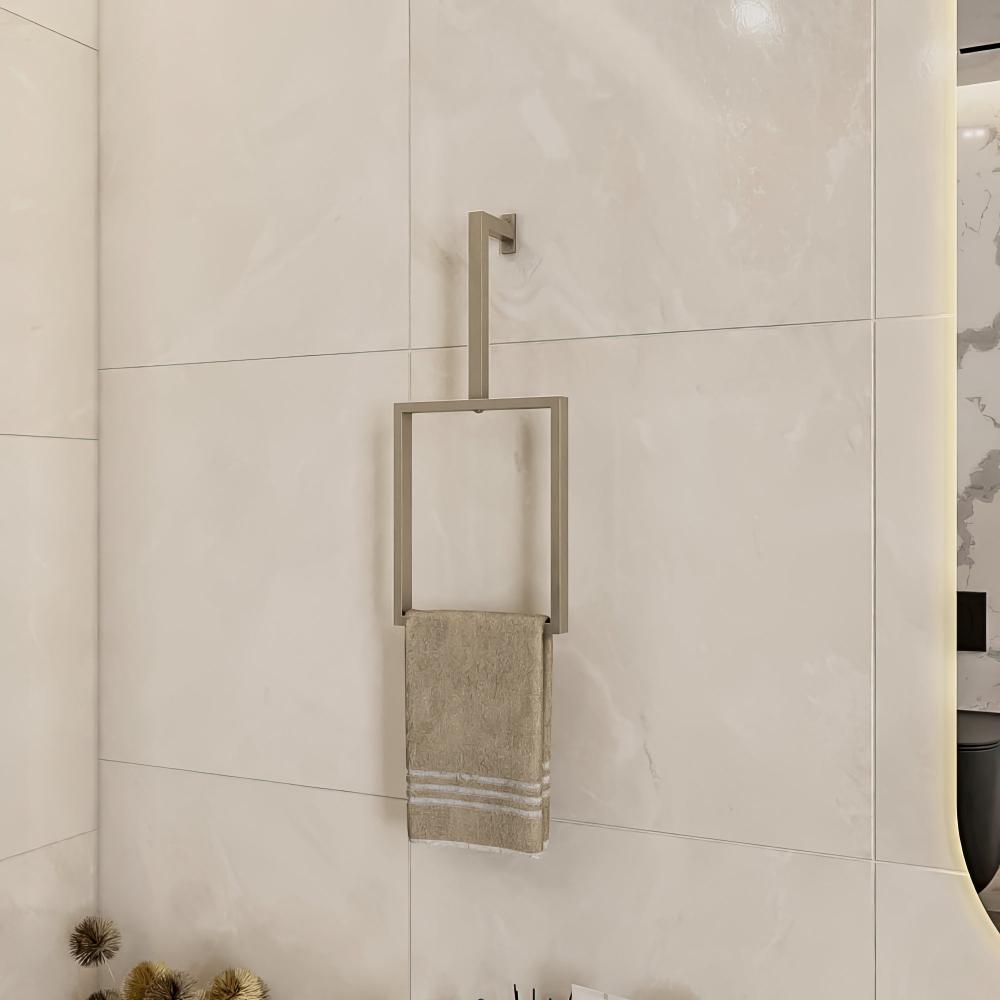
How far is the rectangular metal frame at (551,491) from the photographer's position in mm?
1199

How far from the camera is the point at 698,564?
1.21 m

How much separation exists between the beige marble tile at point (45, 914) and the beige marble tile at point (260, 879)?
4 centimetres

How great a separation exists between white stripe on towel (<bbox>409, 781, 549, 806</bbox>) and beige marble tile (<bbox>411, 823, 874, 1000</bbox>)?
0.12 meters

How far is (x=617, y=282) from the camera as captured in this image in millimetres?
1254

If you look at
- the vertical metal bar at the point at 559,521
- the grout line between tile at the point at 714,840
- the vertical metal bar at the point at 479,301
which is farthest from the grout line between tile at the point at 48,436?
the grout line between tile at the point at 714,840

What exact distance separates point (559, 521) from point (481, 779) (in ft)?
1.03

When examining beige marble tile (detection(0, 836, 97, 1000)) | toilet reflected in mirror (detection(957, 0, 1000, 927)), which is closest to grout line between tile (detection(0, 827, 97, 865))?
beige marble tile (detection(0, 836, 97, 1000))

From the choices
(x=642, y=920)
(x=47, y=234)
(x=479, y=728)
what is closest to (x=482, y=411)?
(x=479, y=728)

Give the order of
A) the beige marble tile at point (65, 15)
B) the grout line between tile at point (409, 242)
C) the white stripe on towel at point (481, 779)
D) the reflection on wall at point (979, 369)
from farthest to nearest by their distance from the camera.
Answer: the beige marble tile at point (65, 15), the grout line between tile at point (409, 242), the white stripe on towel at point (481, 779), the reflection on wall at point (979, 369)

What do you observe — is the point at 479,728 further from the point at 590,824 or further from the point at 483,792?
the point at 590,824

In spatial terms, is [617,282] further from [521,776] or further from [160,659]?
[160,659]

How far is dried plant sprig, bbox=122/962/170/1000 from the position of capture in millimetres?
1407

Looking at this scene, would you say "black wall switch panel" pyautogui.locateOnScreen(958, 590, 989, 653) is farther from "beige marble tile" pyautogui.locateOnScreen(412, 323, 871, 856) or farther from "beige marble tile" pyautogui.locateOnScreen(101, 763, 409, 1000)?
"beige marble tile" pyautogui.locateOnScreen(101, 763, 409, 1000)

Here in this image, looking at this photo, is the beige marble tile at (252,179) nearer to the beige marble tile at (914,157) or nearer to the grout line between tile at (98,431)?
the grout line between tile at (98,431)
